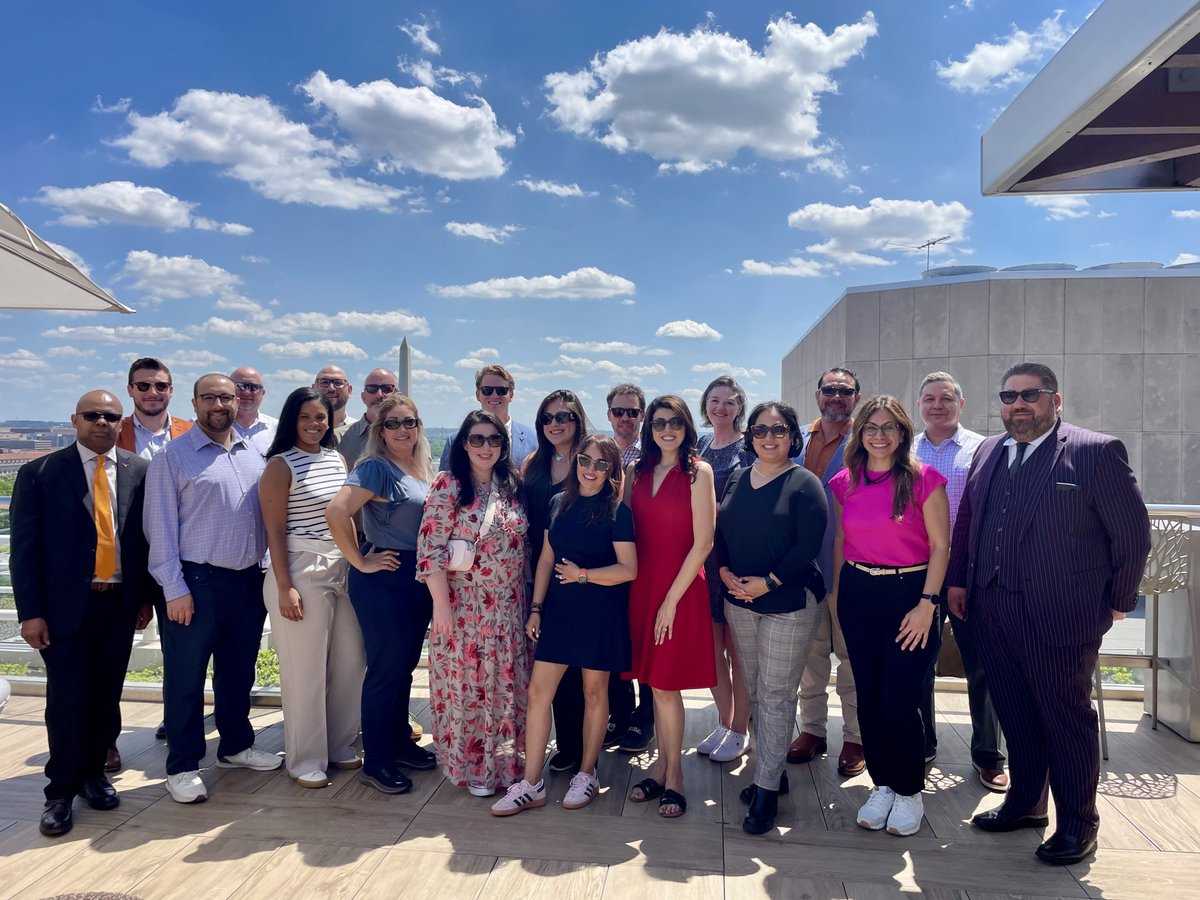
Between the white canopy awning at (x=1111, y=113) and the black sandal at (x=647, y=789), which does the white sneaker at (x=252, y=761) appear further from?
the white canopy awning at (x=1111, y=113)

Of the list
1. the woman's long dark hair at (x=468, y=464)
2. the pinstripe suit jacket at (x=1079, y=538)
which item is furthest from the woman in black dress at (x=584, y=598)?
the pinstripe suit jacket at (x=1079, y=538)

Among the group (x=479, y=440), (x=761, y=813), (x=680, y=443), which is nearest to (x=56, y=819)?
(x=479, y=440)

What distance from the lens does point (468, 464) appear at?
3471 mm

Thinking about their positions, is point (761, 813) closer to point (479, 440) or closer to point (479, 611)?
point (479, 611)

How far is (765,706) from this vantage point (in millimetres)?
3309

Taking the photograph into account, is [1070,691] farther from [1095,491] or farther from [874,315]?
[874,315]

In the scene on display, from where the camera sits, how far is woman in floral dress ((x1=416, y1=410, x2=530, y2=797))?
11.2 ft

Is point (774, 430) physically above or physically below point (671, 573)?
above

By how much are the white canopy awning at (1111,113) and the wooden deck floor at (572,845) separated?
102 inches

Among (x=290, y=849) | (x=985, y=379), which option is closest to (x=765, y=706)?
(x=290, y=849)

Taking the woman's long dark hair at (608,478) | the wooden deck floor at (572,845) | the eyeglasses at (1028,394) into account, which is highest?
the eyeglasses at (1028,394)

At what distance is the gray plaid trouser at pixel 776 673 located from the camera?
10.7 ft

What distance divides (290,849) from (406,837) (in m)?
0.44

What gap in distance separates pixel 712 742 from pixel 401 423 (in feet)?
7.30
